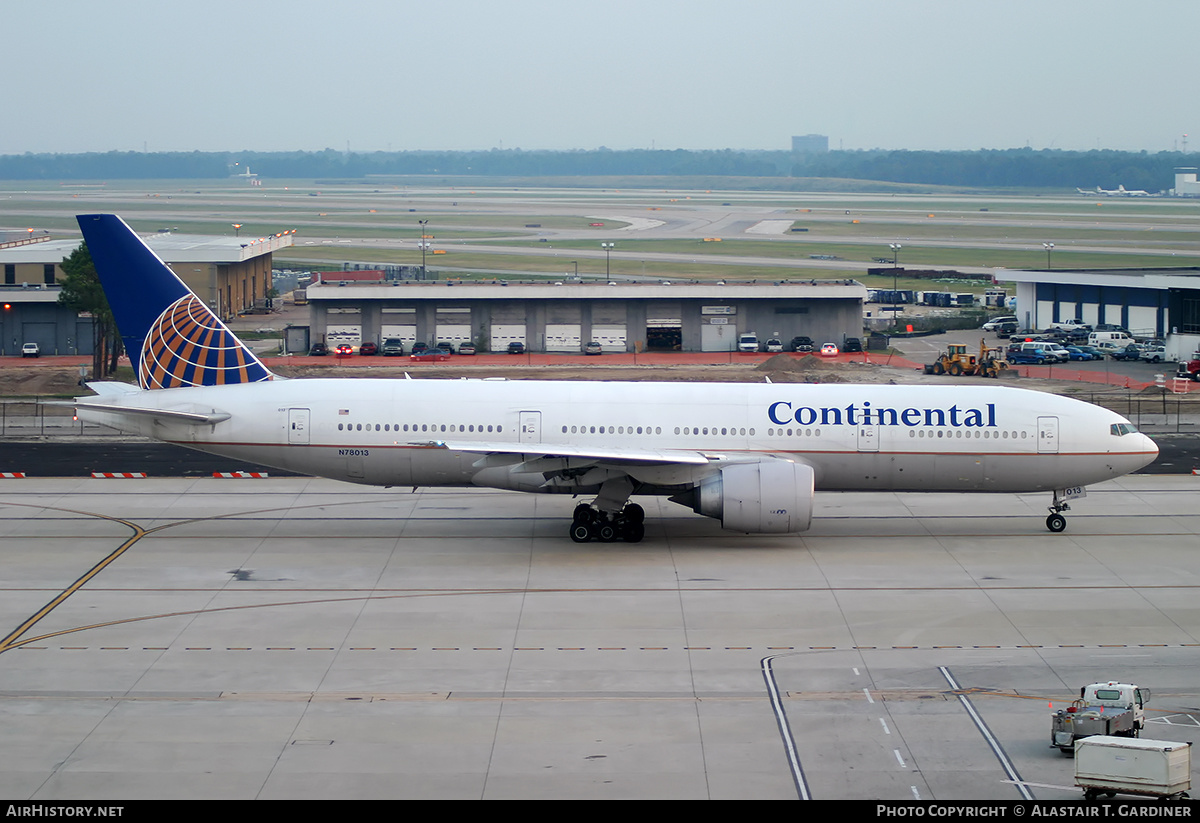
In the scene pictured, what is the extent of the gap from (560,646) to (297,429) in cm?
1228

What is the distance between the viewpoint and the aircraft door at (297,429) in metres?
33.6

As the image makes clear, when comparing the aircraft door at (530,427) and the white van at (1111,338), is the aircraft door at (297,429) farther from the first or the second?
the white van at (1111,338)

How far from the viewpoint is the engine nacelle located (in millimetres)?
31391

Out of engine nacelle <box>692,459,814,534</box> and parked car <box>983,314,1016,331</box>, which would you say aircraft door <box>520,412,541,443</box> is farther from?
parked car <box>983,314,1016,331</box>

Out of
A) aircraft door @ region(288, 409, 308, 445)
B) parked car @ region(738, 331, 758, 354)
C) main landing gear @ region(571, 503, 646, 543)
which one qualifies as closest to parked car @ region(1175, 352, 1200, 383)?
parked car @ region(738, 331, 758, 354)

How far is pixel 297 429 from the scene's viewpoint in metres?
33.6

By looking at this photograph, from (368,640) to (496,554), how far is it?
7.28 m

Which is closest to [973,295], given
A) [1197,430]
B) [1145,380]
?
[1145,380]

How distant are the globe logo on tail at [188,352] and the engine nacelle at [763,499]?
45.7 ft

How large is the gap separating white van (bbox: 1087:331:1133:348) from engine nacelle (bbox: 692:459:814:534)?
56448mm

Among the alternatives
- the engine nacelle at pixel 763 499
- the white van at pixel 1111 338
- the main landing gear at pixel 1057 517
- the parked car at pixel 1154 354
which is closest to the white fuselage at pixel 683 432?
the main landing gear at pixel 1057 517

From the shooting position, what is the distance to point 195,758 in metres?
19.0

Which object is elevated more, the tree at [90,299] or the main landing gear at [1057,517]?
the tree at [90,299]

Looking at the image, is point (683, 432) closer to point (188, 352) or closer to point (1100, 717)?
point (188, 352)
